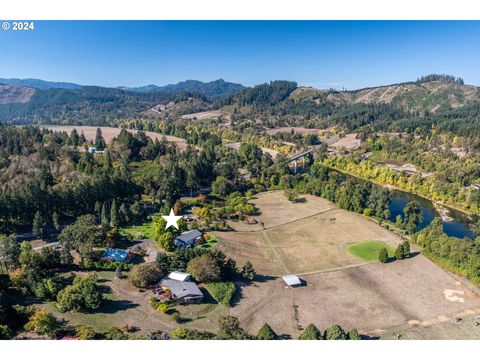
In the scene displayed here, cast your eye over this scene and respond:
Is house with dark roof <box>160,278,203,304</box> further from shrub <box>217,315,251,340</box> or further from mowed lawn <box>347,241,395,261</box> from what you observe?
mowed lawn <box>347,241,395,261</box>

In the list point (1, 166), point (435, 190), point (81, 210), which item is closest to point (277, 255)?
point (81, 210)

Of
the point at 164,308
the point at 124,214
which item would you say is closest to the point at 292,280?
the point at 164,308

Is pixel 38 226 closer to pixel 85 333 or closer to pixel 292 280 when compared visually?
pixel 85 333

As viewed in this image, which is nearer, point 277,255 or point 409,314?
point 409,314

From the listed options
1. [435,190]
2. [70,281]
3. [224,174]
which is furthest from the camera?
[224,174]

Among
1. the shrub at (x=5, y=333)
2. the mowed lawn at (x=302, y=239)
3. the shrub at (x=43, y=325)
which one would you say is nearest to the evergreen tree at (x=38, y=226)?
the shrub at (x=43, y=325)

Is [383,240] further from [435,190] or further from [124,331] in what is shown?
[124,331]
